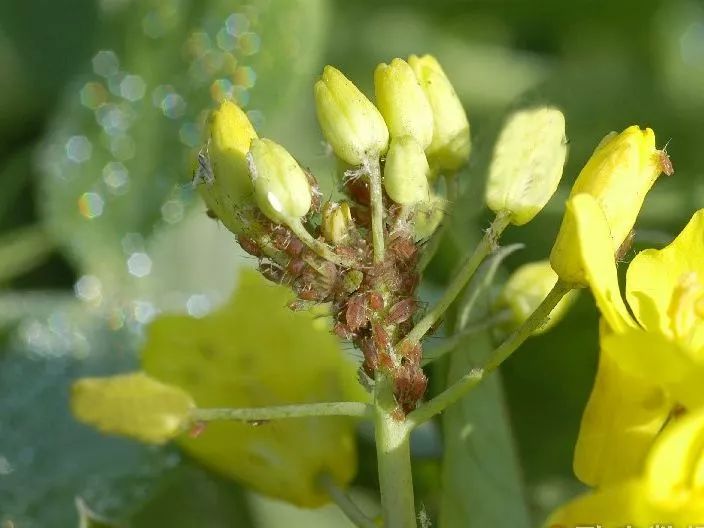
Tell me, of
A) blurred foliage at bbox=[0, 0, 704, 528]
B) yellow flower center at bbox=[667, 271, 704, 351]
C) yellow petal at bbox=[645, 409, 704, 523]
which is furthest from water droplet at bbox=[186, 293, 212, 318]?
yellow petal at bbox=[645, 409, 704, 523]

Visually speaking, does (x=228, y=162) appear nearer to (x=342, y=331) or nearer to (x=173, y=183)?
(x=342, y=331)

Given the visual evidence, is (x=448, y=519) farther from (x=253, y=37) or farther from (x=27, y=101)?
(x=27, y=101)

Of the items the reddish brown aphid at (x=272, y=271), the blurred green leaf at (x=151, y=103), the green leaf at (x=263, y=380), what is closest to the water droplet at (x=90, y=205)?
the blurred green leaf at (x=151, y=103)

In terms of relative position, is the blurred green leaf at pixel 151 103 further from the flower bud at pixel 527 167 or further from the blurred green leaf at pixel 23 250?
the flower bud at pixel 527 167

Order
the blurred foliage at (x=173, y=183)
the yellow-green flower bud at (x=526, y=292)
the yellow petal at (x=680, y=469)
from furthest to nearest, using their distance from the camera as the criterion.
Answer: the blurred foliage at (x=173, y=183) < the yellow-green flower bud at (x=526, y=292) < the yellow petal at (x=680, y=469)

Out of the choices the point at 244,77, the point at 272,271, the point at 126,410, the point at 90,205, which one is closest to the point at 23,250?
the point at 90,205

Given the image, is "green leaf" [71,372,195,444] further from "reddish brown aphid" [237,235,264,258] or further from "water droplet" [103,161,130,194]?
"water droplet" [103,161,130,194]
